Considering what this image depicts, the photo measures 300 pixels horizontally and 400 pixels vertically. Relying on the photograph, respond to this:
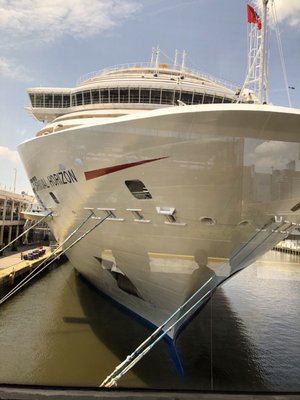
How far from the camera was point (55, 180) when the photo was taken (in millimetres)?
9562

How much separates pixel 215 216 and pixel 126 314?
Answer: 225 inches

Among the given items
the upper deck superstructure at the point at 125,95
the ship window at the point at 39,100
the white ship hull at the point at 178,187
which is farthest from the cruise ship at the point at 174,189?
the ship window at the point at 39,100

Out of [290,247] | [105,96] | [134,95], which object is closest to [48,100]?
[105,96]

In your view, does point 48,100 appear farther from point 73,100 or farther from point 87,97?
point 87,97

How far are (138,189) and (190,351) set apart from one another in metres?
5.58

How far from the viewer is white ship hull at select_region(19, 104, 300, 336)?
244 inches

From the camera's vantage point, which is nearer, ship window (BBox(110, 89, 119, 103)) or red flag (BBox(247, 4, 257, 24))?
red flag (BBox(247, 4, 257, 24))

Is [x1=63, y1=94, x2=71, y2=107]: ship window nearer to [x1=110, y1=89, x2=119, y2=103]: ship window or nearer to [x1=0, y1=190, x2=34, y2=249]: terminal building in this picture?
[x1=110, y1=89, x2=119, y2=103]: ship window

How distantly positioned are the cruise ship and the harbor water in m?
1.12

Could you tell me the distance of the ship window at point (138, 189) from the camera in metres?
7.36

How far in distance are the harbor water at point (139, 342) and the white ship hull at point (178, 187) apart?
1.33m

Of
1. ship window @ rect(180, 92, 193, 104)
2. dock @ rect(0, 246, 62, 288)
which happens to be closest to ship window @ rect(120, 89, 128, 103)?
ship window @ rect(180, 92, 193, 104)

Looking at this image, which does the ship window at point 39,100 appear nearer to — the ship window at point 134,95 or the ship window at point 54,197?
the ship window at point 134,95

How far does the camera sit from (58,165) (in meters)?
9.00
